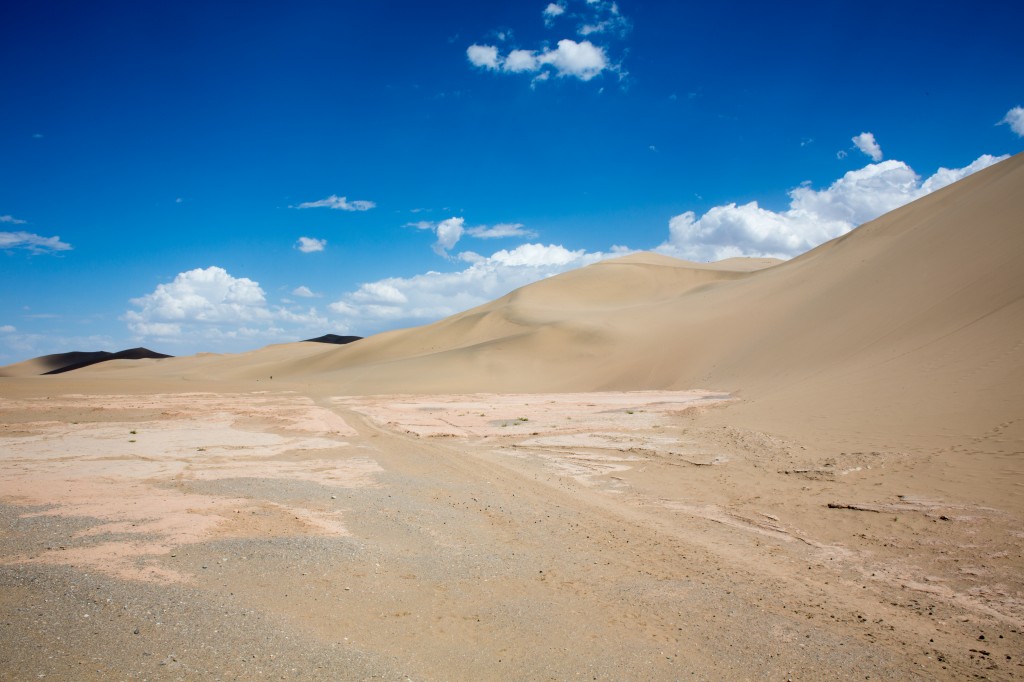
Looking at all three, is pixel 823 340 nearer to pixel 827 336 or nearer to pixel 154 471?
pixel 827 336

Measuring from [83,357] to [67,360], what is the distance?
3127mm

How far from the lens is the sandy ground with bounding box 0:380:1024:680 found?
4418mm

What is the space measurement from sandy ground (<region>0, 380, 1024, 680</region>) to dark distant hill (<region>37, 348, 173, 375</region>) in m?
122

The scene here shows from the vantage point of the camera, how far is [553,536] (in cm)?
750

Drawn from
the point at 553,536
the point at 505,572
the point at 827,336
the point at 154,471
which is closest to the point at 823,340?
the point at 827,336

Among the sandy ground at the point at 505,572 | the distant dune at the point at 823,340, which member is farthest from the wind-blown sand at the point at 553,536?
the distant dune at the point at 823,340

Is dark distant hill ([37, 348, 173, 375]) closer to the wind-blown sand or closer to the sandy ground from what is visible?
the wind-blown sand

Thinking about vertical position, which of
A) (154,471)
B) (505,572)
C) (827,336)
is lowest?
(505,572)

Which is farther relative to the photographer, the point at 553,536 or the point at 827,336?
the point at 827,336

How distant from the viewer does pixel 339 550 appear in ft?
21.5

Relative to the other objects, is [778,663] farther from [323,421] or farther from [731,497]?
[323,421]

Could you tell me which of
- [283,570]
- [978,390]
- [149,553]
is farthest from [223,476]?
[978,390]

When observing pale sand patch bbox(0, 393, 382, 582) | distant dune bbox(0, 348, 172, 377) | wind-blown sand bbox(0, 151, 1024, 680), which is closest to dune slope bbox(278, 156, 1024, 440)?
wind-blown sand bbox(0, 151, 1024, 680)

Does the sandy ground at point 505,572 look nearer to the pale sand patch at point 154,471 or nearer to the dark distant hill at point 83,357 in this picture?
the pale sand patch at point 154,471
